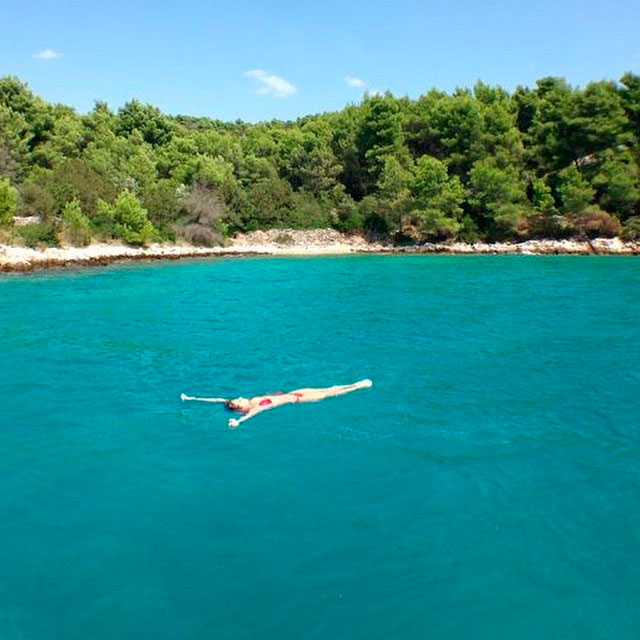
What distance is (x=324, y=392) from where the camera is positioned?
523 inches

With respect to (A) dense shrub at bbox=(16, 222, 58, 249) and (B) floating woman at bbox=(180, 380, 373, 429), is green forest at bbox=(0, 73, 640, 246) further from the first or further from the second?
(B) floating woman at bbox=(180, 380, 373, 429)

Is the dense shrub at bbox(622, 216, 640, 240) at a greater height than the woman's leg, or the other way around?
the dense shrub at bbox(622, 216, 640, 240)

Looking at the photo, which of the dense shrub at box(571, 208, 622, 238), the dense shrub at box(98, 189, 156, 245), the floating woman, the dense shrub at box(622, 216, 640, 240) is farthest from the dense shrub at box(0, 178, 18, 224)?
the dense shrub at box(622, 216, 640, 240)

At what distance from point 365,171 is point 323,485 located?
5260cm

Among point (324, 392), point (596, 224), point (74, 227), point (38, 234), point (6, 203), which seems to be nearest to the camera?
point (324, 392)

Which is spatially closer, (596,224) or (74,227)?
(74,227)

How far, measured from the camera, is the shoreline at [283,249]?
1436 inches

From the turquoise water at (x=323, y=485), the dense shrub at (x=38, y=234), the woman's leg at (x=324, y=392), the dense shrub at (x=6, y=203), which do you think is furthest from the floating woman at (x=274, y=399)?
the dense shrub at (x=6, y=203)

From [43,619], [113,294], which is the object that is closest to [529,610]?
[43,619]

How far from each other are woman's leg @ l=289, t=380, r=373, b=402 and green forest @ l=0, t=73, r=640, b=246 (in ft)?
105

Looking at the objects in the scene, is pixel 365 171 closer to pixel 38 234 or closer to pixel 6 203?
pixel 38 234

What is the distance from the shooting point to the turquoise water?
672 cm

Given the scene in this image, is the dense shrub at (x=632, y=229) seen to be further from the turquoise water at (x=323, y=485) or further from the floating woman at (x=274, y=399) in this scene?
the floating woman at (x=274, y=399)

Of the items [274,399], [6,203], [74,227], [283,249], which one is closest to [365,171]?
[283,249]
